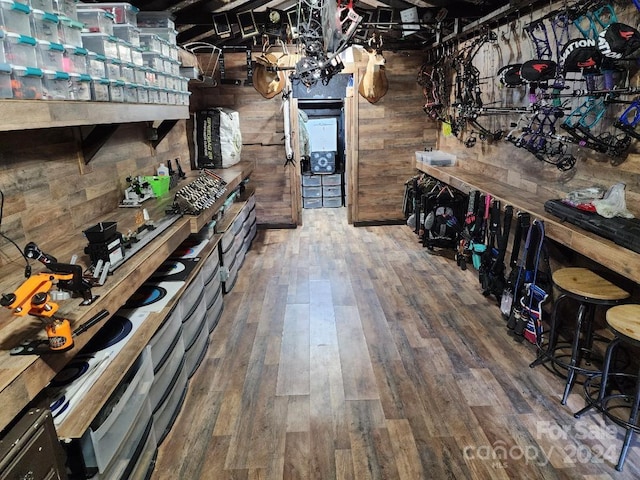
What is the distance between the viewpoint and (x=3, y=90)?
1376 mm

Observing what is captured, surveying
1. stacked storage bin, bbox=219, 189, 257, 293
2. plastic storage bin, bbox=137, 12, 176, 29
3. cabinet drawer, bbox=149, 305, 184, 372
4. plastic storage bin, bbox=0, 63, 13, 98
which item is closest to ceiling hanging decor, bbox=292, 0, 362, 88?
plastic storage bin, bbox=137, 12, 176, 29

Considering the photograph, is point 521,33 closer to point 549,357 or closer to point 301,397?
point 549,357

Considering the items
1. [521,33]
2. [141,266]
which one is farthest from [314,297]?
[521,33]

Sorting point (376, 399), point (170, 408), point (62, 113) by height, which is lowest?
point (376, 399)

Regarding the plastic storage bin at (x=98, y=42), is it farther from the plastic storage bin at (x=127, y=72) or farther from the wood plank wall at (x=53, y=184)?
the wood plank wall at (x=53, y=184)

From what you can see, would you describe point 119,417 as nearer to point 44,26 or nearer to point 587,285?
point 44,26

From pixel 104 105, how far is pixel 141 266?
0.79m

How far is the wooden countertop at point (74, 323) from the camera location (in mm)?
1122

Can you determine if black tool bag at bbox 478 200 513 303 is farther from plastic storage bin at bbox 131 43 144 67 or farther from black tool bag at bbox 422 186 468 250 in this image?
plastic storage bin at bbox 131 43 144 67

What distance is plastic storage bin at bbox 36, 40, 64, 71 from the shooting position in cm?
159

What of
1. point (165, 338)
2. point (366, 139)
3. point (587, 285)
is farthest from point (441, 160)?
point (165, 338)

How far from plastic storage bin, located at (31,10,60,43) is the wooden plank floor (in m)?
1.99

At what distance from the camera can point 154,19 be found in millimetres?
3186

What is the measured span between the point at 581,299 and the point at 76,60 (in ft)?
9.20
